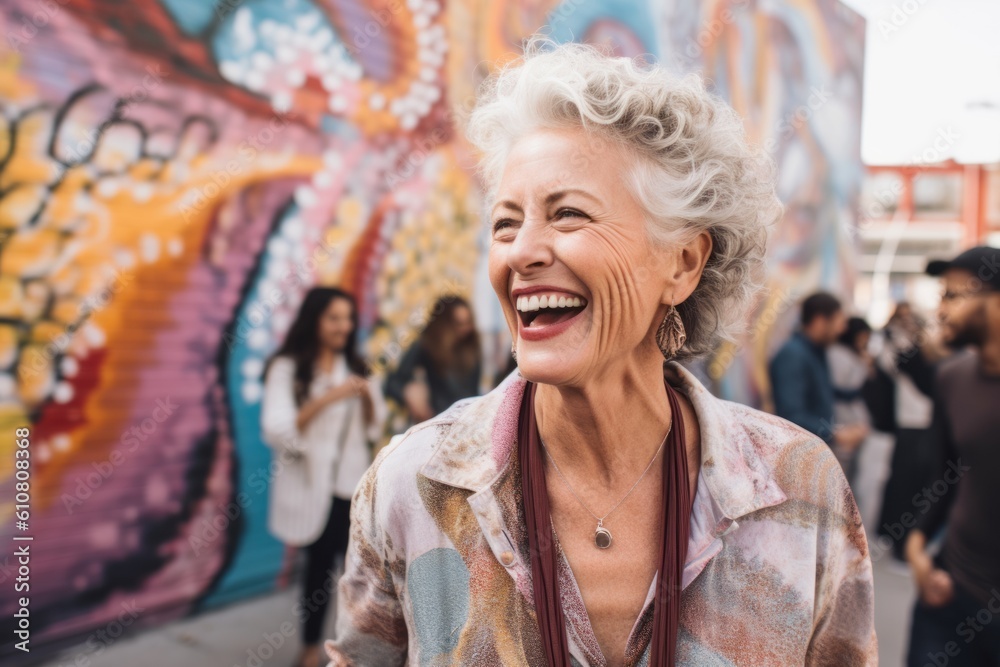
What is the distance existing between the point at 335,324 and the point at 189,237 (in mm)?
1111

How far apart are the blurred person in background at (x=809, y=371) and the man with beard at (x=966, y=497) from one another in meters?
1.99

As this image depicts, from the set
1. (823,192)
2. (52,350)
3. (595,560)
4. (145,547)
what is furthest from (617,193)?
(823,192)

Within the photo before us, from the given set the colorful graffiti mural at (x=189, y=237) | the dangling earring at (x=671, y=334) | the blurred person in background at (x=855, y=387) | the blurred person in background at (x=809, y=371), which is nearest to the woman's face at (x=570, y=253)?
the dangling earring at (x=671, y=334)

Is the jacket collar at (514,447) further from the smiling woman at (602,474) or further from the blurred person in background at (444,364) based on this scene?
the blurred person in background at (444,364)

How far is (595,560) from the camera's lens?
1.53 meters

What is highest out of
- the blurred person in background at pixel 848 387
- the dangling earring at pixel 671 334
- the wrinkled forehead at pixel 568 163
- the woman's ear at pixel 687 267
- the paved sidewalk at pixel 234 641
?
the wrinkled forehead at pixel 568 163

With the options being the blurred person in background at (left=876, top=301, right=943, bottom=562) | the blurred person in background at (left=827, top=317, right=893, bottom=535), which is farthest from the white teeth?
the blurred person in background at (left=827, top=317, right=893, bottom=535)

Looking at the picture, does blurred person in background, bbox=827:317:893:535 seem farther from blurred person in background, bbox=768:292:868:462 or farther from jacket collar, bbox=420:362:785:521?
jacket collar, bbox=420:362:785:521

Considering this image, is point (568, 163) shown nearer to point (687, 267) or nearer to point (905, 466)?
point (687, 267)

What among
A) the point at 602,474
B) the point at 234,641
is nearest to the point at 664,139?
the point at 602,474

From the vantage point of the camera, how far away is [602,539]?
1547 millimetres

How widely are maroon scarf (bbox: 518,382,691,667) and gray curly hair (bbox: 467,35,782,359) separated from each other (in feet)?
1.25

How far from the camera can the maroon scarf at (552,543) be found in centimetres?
142

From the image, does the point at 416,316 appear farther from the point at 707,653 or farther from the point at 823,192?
the point at 823,192
